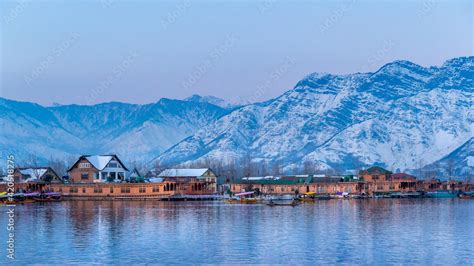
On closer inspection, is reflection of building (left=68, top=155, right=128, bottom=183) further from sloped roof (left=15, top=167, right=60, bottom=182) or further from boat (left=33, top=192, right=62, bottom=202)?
boat (left=33, top=192, right=62, bottom=202)

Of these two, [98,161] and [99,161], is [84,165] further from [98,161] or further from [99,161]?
[99,161]

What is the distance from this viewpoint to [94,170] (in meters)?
181

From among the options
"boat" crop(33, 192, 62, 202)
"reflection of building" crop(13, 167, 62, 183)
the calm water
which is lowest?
the calm water

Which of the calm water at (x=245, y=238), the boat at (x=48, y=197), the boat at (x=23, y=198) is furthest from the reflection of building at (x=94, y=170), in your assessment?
the calm water at (x=245, y=238)

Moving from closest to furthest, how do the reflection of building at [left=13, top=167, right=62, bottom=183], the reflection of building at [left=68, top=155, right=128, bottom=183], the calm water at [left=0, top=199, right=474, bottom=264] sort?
the calm water at [left=0, top=199, right=474, bottom=264], the reflection of building at [left=68, top=155, right=128, bottom=183], the reflection of building at [left=13, top=167, right=62, bottom=183]

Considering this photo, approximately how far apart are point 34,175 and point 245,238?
387 ft

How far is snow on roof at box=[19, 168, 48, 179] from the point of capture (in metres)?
183

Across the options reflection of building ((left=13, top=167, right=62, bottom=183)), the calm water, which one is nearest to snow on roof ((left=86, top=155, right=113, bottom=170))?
reflection of building ((left=13, top=167, right=62, bottom=183))

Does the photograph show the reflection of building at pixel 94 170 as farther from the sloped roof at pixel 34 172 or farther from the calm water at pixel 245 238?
the calm water at pixel 245 238

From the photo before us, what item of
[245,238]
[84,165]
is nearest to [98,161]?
[84,165]

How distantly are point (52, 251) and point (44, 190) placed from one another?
384ft

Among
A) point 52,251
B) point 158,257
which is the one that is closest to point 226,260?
point 158,257

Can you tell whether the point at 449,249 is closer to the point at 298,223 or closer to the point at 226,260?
the point at 226,260

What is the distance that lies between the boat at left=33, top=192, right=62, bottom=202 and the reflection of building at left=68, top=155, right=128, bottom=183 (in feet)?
37.6
